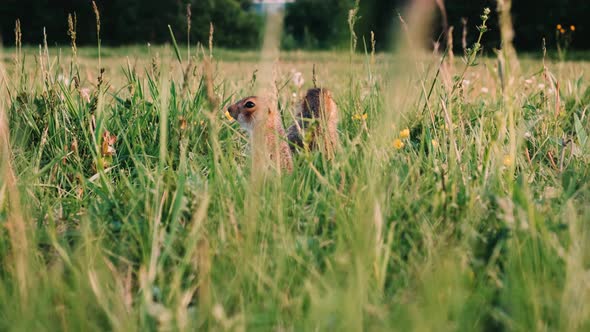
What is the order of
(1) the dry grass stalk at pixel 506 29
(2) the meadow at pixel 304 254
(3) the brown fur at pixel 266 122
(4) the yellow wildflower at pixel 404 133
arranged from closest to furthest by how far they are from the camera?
(2) the meadow at pixel 304 254, (1) the dry grass stalk at pixel 506 29, (4) the yellow wildflower at pixel 404 133, (3) the brown fur at pixel 266 122

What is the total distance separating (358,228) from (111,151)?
1.28 metres

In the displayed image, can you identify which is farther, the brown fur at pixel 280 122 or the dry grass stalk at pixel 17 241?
the brown fur at pixel 280 122

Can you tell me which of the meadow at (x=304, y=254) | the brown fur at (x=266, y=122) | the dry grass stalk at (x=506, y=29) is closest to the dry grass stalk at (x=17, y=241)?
the meadow at (x=304, y=254)

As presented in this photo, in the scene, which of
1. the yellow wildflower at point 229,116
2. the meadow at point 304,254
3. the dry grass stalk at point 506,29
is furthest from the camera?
the yellow wildflower at point 229,116

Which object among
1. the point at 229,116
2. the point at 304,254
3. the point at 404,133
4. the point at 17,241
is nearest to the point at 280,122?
the point at 229,116

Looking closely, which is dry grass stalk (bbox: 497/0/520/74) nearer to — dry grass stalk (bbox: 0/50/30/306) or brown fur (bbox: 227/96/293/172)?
brown fur (bbox: 227/96/293/172)

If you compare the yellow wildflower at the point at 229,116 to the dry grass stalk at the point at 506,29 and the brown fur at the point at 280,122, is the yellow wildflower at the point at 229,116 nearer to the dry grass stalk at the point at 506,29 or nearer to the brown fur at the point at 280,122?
the brown fur at the point at 280,122

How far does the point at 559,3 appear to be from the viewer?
2036 centimetres

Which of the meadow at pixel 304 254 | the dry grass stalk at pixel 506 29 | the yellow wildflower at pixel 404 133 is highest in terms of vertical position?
the dry grass stalk at pixel 506 29

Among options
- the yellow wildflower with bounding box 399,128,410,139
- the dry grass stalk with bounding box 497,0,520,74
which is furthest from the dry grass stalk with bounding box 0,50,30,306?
the yellow wildflower with bounding box 399,128,410,139

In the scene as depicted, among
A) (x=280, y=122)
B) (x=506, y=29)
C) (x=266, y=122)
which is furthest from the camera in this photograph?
(x=280, y=122)

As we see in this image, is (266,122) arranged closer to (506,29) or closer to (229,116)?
(229,116)

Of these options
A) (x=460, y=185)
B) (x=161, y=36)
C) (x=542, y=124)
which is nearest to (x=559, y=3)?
(x=161, y=36)

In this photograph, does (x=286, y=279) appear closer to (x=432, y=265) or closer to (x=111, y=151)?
(x=432, y=265)
